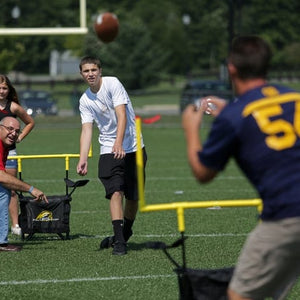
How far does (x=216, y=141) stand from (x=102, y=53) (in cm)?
6197

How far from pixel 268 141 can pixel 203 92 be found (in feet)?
105

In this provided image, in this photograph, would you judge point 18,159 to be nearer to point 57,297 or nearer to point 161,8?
point 57,297

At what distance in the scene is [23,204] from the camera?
9539 mm

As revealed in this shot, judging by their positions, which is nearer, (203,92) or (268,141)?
(268,141)

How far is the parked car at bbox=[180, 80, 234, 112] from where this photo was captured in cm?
3462

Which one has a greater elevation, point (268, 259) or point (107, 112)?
point (268, 259)

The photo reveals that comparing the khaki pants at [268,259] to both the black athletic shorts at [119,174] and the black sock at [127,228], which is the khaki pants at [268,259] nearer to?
the black athletic shorts at [119,174]

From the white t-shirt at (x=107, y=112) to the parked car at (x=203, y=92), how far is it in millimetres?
24831

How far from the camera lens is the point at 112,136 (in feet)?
29.0

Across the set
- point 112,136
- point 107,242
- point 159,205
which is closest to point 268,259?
point 159,205

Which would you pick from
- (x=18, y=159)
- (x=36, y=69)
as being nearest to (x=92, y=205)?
(x=18, y=159)

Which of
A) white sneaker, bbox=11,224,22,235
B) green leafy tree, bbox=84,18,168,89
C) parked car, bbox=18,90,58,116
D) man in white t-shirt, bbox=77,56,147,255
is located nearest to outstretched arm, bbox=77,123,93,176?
man in white t-shirt, bbox=77,56,147,255

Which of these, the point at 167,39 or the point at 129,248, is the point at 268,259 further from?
the point at 167,39

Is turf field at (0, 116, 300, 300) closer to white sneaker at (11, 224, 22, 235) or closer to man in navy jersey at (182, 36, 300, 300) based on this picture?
white sneaker at (11, 224, 22, 235)
